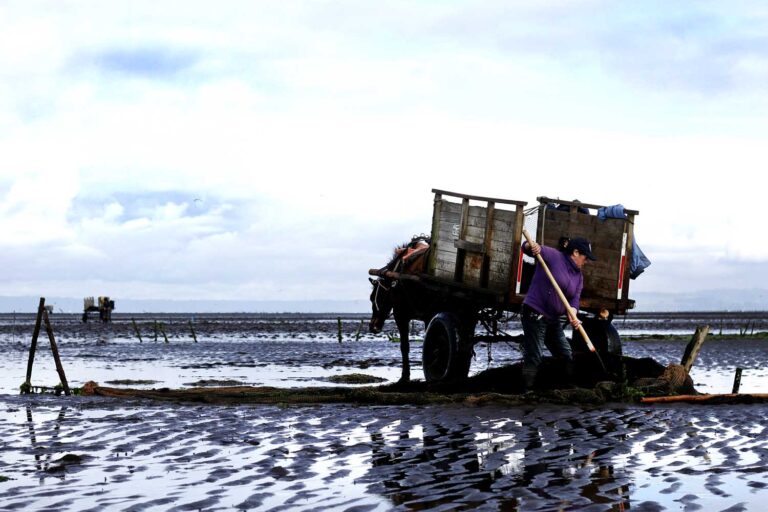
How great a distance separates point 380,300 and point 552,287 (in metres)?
5.45

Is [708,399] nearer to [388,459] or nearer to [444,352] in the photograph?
[444,352]

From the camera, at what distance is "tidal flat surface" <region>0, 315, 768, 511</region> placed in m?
6.52

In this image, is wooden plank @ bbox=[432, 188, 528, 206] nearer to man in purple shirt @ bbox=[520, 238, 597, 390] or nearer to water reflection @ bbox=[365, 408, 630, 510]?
man in purple shirt @ bbox=[520, 238, 597, 390]

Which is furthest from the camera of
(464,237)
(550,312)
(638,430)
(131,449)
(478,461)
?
(464,237)

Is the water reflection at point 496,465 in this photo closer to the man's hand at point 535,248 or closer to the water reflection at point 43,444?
the man's hand at point 535,248

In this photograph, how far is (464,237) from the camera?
1402cm

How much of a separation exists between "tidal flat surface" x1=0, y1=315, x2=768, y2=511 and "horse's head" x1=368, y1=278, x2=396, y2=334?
14.9ft

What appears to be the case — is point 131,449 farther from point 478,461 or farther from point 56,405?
point 56,405

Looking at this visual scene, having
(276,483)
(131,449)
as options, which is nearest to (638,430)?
(276,483)

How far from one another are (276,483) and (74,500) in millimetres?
1442

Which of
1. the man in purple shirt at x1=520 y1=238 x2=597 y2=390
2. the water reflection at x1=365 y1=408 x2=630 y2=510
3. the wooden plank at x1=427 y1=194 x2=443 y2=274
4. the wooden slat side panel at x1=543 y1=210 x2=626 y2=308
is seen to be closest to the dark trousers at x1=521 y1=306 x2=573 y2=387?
the man in purple shirt at x1=520 y1=238 x2=597 y2=390

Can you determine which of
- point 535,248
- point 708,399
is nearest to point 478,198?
point 535,248

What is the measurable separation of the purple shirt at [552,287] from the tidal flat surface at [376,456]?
1357 mm

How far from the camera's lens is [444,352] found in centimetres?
1462
